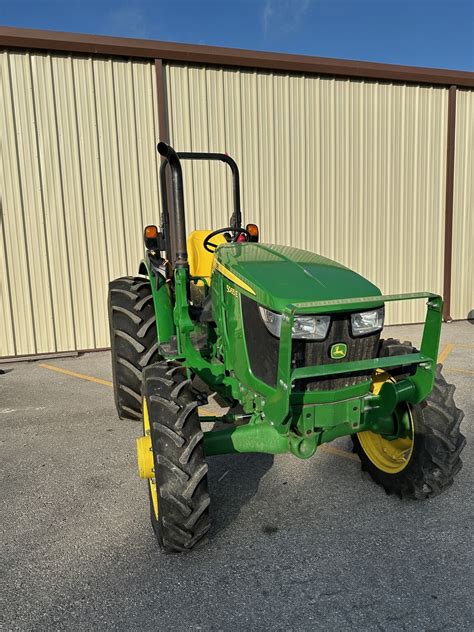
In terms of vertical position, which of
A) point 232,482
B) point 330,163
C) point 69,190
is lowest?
point 232,482

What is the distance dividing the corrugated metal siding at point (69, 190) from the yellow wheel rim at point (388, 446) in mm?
4734

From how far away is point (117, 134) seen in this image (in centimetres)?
661

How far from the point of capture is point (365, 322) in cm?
230

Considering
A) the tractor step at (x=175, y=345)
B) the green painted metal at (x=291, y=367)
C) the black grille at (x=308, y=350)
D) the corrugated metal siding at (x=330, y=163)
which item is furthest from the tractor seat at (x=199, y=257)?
the corrugated metal siding at (x=330, y=163)

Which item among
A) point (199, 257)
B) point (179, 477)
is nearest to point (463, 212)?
point (199, 257)

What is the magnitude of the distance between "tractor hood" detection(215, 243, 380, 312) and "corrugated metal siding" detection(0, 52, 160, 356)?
13.7 ft

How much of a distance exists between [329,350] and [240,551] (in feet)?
3.53

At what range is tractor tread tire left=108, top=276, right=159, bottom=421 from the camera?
12.4 ft

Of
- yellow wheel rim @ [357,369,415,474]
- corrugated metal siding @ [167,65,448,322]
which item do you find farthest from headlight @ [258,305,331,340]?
corrugated metal siding @ [167,65,448,322]

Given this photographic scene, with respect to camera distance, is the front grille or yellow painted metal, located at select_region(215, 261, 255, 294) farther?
yellow painted metal, located at select_region(215, 261, 255, 294)

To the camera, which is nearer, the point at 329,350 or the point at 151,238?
the point at 329,350

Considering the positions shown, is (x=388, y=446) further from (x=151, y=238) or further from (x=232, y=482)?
(x=151, y=238)

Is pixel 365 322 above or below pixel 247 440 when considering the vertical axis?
above

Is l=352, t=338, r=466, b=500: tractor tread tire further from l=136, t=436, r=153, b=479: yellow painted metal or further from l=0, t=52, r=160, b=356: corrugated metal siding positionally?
l=0, t=52, r=160, b=356: corrugated metal siding
